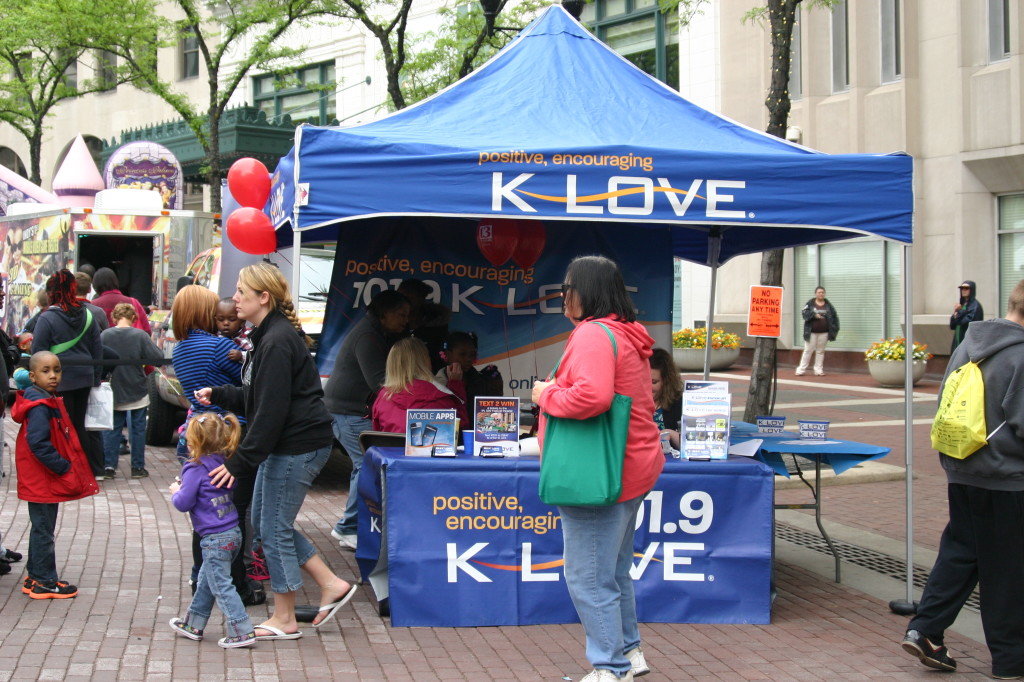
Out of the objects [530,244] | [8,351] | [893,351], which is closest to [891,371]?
[893,351]

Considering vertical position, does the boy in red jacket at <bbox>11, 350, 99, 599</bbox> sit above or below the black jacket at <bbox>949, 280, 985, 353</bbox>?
below

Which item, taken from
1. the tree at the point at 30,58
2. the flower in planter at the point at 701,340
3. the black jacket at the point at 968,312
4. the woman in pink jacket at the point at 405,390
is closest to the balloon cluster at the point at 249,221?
the woman in pink jacket at the point at 405,390

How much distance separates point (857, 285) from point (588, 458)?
64.7ft

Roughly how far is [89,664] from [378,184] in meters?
2.72

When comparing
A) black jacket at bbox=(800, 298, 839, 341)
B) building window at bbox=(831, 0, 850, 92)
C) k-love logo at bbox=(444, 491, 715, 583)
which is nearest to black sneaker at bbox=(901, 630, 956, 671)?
k-love logo at bbox=(444, 491, 715, 583)

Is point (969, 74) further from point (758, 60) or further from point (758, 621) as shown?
point (758, 621)

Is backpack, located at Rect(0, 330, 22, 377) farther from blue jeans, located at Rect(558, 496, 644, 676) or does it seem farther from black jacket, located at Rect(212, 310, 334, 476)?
blue jeans, located at Rect(558, 496, 644, 676)

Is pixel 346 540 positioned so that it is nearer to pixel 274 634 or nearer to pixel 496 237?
pixel 274 634

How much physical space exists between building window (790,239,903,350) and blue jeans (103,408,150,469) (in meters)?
14.9

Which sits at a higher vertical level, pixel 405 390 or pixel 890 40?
pixel 890 40

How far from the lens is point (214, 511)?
5.28 m

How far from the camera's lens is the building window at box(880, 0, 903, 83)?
21.8 meters

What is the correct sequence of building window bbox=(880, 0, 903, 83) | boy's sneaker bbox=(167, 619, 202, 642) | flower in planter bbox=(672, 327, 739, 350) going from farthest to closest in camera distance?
flower in planter bbox=(672, 327, 739, 350), building window bbox=(880, 0, 903, 83), boy's sneaker bbox=(167, 619, 202, 642)

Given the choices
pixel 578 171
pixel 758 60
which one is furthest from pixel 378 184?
pixel 758 60
